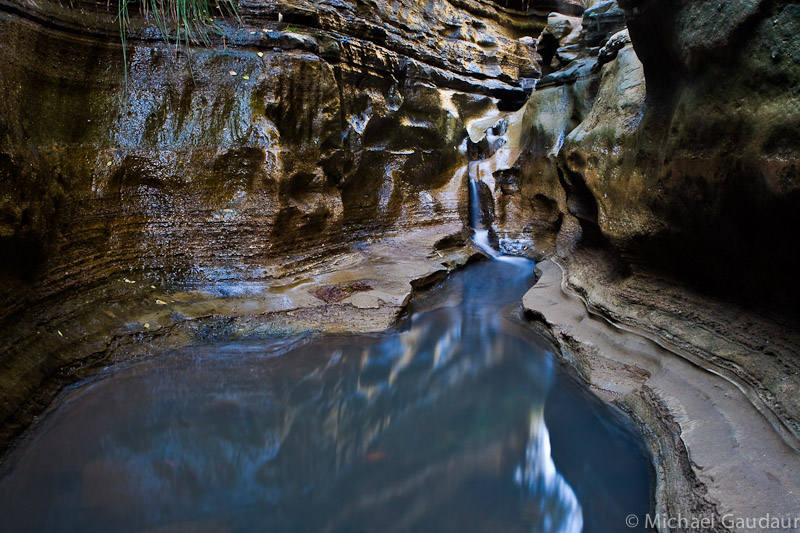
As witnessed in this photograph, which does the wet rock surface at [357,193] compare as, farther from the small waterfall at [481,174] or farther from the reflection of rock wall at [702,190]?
the small waterfall at [481,174]

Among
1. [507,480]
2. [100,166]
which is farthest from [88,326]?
[507,480]

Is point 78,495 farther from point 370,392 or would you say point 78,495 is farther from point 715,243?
point 715,243

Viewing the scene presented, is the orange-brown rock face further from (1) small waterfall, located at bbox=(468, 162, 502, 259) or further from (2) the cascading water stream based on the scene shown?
(1) small waterfall, located at bbox=(468, 162, 502, 259)

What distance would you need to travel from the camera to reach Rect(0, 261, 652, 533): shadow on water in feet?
9.89

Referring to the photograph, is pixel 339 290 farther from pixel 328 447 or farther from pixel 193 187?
pixel 328 447

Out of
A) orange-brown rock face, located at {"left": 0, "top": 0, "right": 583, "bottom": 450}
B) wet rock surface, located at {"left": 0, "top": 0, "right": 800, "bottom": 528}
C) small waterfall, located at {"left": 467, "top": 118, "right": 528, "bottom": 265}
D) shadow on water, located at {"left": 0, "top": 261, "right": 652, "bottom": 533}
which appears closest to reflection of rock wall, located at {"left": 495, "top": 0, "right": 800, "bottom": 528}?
wet rock surface, located at {"left": 0, "top": 0, "right": 800, "bottom": 528}

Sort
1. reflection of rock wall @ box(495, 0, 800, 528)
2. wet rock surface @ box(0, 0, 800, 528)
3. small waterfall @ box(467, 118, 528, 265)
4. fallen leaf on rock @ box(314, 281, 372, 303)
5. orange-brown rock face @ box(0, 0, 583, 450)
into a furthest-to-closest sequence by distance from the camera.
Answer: small waterfall @ box(467, 118, 528, 265)
fallen leaf on rock @ box(314, 281, 372, 303)
orange-brown rock face @ box(0, 0, 583, 450)
wet rock surface @ box(0, 0, 800, 528)
reflection of rock wall @ box(495, 0, 800, 528)

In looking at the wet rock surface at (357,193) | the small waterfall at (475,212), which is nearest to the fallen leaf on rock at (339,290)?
the wet rock surface at (357,193)

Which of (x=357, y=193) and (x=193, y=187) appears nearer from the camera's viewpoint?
(x=193, y=187)

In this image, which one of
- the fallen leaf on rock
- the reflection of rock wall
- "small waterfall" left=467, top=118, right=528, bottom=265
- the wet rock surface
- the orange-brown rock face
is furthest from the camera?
"small waterfall" left=467, top=118, right=528, bottom=265

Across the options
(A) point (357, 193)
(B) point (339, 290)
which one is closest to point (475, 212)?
(A) point (357, 193)

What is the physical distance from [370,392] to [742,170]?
138 inches

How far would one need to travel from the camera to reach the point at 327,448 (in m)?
3.66

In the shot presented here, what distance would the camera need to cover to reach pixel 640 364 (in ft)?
13.5
